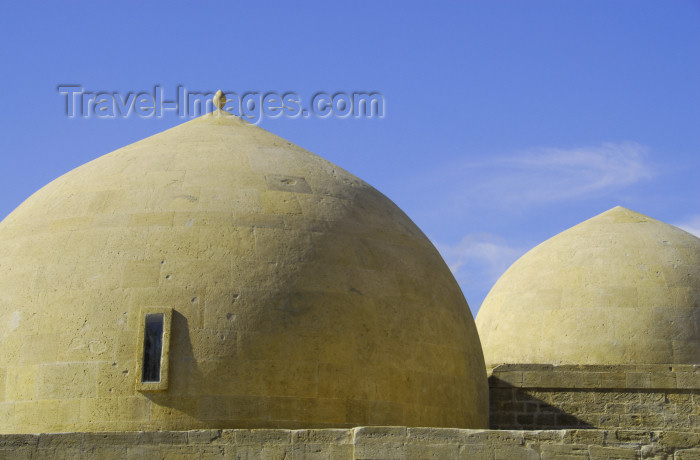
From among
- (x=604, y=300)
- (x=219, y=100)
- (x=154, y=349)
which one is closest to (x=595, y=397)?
(x=604, y=300)

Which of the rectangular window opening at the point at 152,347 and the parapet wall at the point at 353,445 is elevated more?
the rectangular window opening at the point at 152,347

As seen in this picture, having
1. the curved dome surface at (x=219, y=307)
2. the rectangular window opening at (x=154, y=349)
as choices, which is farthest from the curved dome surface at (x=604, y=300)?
the rectangular window opening at (x=154, y=349)

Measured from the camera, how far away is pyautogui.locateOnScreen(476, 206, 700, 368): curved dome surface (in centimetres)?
1588

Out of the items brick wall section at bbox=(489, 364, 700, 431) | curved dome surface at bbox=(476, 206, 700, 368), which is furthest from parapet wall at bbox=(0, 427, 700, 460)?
curved dome surface at bbox=(476, 206, 700, 368)

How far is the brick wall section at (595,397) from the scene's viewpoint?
44.3 feet

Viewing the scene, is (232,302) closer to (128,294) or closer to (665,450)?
(128,294)

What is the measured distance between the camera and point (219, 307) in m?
10.4

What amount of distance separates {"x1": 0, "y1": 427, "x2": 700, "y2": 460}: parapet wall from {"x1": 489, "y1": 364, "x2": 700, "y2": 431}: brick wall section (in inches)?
160

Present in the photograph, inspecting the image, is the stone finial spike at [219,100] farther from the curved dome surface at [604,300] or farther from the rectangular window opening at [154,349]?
the curved dome surface at [604,300]

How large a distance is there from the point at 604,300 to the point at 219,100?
6456 millimetres

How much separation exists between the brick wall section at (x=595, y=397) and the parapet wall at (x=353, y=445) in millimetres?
4053

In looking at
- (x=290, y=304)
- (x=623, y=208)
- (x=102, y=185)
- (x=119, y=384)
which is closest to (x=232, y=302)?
(x=290, y=304)

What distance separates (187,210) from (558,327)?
729 cm

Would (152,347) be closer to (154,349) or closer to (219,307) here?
(154,349)
